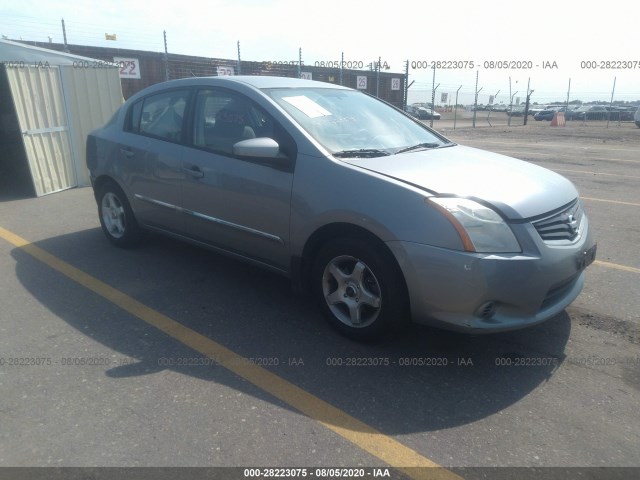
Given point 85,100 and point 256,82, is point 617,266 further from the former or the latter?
point 85,100

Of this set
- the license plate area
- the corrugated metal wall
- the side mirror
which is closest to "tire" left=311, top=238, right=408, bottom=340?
the side mirror

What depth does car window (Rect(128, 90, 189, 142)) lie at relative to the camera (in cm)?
455

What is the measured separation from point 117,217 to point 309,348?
2949 millimetres

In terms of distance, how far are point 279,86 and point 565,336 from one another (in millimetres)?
2785

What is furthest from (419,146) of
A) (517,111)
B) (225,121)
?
(517,111)

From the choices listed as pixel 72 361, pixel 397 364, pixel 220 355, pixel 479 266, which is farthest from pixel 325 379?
pixel 72 361

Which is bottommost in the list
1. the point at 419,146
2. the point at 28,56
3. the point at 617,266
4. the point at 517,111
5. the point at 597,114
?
the point at 517,111

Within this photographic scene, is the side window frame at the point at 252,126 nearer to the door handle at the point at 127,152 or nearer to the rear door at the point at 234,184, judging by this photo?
the rear door at the point at 234,184

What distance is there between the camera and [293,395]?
294 cm

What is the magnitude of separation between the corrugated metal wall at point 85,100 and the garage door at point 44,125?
0.12 meters

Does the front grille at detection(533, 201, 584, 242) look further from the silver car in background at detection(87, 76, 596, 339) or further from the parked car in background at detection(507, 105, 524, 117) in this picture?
the parked car in background at detection(507, 105, 524, 117)

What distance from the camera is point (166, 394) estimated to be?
2.94m

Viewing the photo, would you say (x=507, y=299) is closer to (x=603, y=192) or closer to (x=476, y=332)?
(x=476, y=332)

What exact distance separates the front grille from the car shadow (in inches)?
29.5
